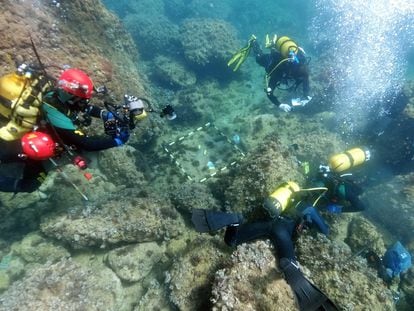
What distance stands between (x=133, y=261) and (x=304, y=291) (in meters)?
2.89

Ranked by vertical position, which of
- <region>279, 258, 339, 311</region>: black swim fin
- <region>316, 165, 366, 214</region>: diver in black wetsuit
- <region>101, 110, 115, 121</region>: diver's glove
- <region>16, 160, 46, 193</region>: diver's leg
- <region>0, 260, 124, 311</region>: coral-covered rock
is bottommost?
<region>0, 260, 124, 311</region>: coral-covered rock

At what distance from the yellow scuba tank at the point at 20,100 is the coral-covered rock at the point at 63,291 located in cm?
217

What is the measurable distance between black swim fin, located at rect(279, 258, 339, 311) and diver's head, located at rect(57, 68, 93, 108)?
12.0 ft

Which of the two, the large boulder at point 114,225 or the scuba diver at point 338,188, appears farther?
the scuba diver at point 338,188

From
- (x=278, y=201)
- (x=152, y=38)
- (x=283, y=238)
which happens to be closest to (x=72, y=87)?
(x=278, y=201)

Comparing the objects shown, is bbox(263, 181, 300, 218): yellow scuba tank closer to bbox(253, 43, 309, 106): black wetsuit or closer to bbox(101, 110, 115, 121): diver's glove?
bbox(101, 110, 115, 121): diver's glove

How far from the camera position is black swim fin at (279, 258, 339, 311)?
389cm

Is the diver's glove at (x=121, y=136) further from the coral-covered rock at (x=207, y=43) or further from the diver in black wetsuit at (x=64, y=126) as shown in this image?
the coral-covered rock at (x=207, y=43)

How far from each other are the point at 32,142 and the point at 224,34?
38.6 ft

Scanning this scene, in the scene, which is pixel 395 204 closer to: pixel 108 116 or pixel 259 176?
pixel 259 176

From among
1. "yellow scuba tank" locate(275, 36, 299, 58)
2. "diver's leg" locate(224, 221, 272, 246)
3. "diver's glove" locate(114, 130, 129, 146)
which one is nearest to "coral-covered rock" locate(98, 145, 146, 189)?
"diver's glove" locate(114, 130, 129, 146)

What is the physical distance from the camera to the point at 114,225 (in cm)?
552

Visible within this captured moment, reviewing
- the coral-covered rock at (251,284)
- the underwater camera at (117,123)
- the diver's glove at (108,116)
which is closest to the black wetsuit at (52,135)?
the underwater camera at (117,123)

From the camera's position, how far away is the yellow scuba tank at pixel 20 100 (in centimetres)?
438
